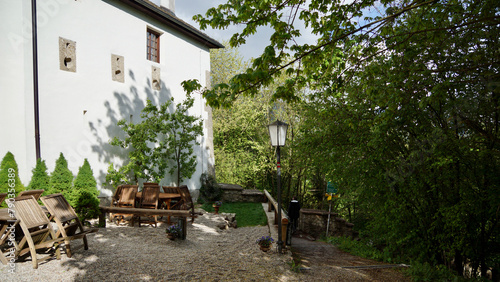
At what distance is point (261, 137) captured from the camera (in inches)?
779

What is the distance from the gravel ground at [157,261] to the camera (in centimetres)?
452

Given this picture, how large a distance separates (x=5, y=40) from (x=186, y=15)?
32.2ft

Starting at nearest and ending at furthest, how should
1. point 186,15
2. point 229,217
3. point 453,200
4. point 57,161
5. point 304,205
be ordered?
point 453,200, point 57,161, point 229,217, point 186,15, point 304,205

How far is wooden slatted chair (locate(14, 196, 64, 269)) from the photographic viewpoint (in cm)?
449

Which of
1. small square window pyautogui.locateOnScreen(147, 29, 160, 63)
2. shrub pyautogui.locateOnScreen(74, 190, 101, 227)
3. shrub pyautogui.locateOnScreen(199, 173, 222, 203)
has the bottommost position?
shrub pyautogui.locateOnScreen(199, 173, 222, 203)

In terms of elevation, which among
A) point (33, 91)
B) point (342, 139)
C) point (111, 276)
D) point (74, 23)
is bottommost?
point (111, 276)

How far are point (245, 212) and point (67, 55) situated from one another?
28.5ft

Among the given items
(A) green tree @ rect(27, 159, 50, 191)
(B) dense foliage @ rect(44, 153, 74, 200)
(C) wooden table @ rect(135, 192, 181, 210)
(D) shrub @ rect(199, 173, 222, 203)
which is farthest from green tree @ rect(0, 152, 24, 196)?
(D) shrub @ rect(199, 173, 222, 203)

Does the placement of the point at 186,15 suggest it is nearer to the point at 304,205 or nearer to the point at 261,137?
the point at 261,137

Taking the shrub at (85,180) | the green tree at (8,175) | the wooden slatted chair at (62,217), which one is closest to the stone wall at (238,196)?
the shrub at (85,180)

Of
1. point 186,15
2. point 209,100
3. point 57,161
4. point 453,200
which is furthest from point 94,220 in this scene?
point 186,15

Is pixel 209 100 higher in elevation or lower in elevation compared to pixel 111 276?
higher

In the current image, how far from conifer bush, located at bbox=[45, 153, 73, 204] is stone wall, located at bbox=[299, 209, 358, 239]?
8.87m

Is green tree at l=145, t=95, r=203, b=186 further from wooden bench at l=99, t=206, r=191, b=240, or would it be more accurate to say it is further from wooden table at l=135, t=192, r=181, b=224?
wooden bench at l=99, t=206, r=191, b=240
